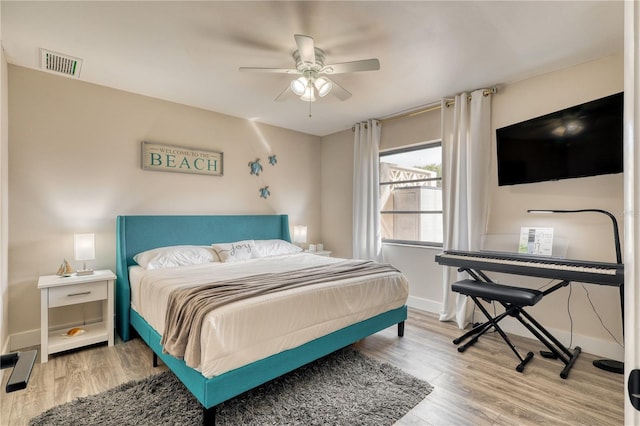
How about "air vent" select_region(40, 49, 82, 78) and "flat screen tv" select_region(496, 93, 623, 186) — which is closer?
"flat screen tv" select_region(496, 93, 623, 186)

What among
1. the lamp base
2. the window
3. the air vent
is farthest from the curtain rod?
the air vent

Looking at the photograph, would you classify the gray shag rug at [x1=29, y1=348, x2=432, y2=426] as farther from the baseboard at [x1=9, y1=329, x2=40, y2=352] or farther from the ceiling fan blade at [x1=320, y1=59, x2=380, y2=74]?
the ceiling fan blade at [x1=320, y1=59, x2=380, y2=74]

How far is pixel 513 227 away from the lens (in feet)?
10.8

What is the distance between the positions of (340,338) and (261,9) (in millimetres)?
2529

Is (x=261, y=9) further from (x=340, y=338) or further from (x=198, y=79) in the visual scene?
(x=340, y=338)

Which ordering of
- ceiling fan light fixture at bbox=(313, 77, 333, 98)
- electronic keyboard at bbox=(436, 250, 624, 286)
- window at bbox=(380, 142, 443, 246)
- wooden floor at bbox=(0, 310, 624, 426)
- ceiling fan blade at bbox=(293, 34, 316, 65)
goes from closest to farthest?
wooden floor at bbox=(0, 310, 624, 426) < ceiling fan blade at bbox=(293, 34, 316, 65) < electronic keyboard at bbox=(436, 250, 624, 286) < ceiling fan light fixture at bbox=(313, 77, 333, 98) < window at bbox=(380, 142, 443, 246)

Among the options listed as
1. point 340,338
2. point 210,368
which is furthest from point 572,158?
point 210,368

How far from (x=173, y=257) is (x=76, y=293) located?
85 centimetres

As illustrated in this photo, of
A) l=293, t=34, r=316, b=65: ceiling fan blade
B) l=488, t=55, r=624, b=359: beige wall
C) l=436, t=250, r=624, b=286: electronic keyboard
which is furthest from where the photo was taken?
l=488, t=55, r=624, b=359: beige wall

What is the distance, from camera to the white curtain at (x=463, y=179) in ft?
11.1

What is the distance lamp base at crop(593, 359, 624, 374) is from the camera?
2486 millimetres

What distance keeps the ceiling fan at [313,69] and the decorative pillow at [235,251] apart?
1.96 meters

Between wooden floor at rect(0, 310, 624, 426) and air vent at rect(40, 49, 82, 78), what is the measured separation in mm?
2650

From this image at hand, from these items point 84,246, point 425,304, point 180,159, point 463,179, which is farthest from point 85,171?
point 425,304
